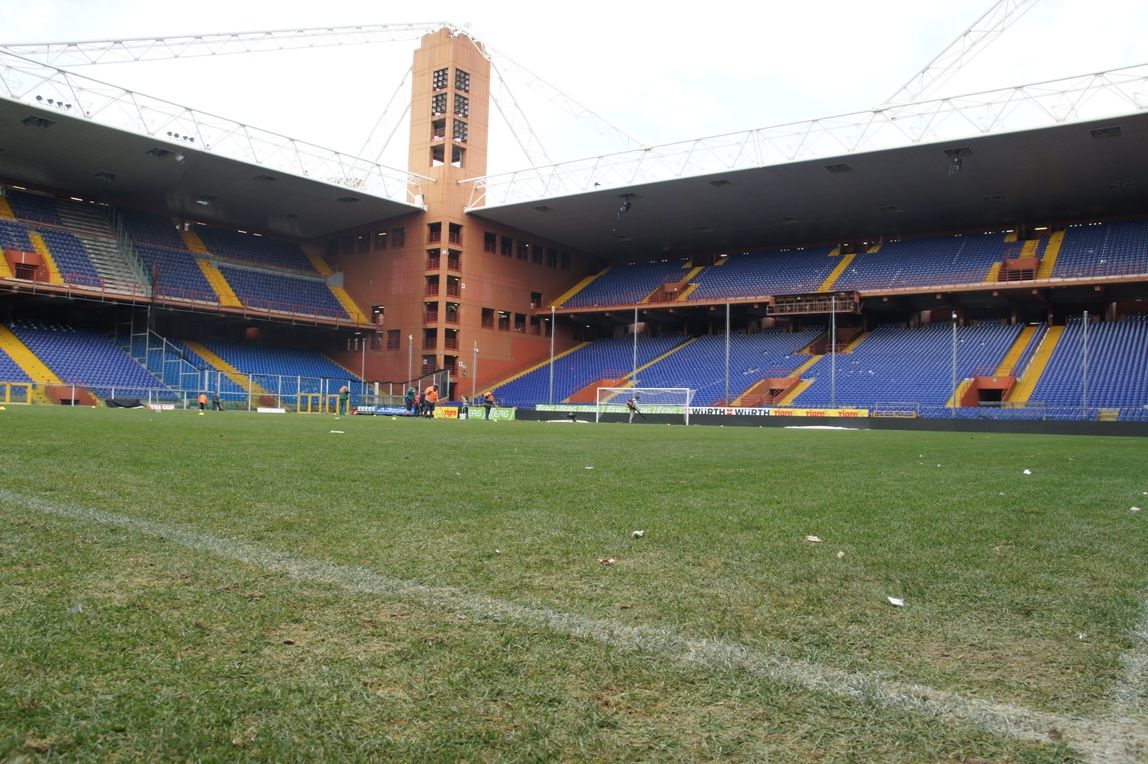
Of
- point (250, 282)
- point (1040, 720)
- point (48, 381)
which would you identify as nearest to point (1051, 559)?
point (1040, 720)

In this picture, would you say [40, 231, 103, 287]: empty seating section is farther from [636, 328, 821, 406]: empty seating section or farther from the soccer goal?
[636, 328, 821, 406]: empty seating section

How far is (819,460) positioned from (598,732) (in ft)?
33.0

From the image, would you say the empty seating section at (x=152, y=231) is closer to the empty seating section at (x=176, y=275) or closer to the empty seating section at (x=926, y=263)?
the empty seating section at (x=176, y=275)

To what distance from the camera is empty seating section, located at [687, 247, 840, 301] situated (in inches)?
1805

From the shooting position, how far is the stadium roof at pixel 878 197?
3428 cm

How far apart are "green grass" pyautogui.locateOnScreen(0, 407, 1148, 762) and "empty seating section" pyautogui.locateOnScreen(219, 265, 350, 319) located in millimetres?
43786

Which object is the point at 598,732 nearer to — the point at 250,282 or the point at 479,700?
the point at 479,700

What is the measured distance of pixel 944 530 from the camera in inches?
193

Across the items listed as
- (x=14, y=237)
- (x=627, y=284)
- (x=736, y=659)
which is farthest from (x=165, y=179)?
(x=736, y=659)

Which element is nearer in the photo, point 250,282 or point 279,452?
point 279,452

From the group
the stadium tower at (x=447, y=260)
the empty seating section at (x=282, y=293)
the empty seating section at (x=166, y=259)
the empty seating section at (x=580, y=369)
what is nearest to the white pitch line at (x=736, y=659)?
the empty seating section at (x=580, y=369)

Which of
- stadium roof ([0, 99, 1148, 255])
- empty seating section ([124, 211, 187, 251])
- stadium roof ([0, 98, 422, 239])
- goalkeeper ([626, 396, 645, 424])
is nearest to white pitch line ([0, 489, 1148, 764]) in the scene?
goalkeeper ([626, 396, 645, 424])

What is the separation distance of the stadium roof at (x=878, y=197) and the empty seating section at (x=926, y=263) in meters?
1.22

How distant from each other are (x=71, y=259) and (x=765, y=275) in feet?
125
